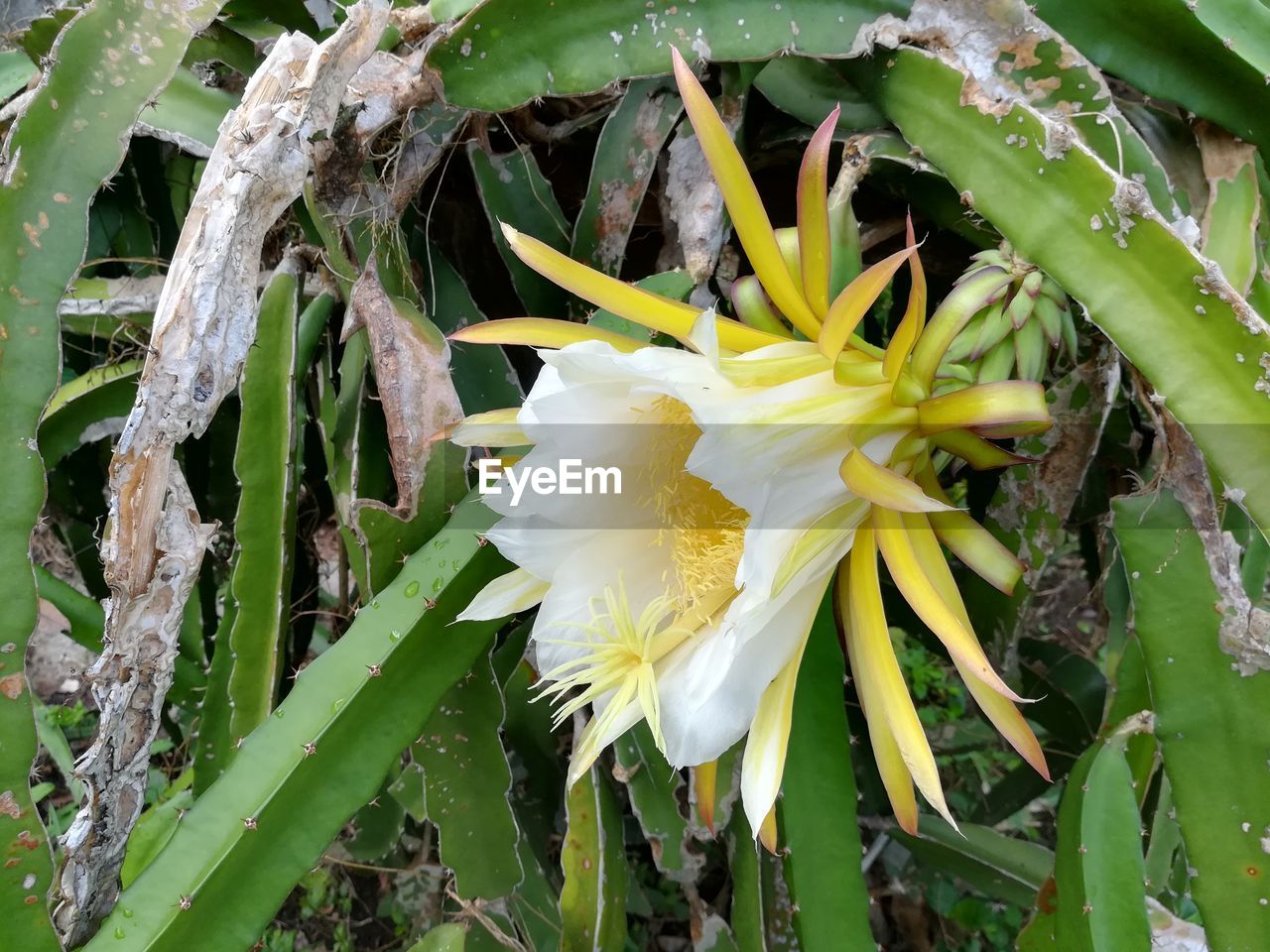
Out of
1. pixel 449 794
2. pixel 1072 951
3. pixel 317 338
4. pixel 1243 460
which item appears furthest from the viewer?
pixel 317 338

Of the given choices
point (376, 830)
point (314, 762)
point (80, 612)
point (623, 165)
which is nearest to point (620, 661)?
point (314, 762)

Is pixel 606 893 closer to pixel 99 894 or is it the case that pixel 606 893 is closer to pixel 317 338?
pixel 99 894

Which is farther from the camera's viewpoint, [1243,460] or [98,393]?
[98,393]

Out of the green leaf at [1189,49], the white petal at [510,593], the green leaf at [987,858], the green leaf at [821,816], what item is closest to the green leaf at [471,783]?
the white petal at [510,593]

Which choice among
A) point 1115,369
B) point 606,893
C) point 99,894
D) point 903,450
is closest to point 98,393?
point 99,894

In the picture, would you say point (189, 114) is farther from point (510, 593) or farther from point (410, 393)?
point (510, 593)

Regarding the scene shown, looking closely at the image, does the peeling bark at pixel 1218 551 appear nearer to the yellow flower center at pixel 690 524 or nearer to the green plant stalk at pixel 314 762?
the yellow flower center at pixel 690 524
